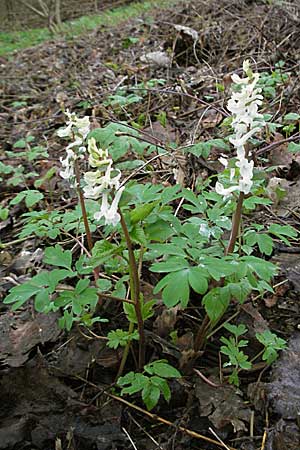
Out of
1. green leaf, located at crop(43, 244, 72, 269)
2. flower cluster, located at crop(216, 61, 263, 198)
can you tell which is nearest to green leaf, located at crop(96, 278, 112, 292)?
green leaf, located at crop(43, 244, 72, 269)

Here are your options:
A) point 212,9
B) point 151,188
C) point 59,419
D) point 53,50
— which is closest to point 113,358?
point 59,419

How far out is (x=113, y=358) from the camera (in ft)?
6.02

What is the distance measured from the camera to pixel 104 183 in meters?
1.40

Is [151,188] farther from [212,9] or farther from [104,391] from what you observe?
[212,9]

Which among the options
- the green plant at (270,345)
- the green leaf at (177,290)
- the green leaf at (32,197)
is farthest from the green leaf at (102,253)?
the green leaf at (32,197)

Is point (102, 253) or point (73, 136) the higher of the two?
point (73, 136)

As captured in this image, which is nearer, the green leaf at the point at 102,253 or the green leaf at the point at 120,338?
the green leaf at the point at 102,253

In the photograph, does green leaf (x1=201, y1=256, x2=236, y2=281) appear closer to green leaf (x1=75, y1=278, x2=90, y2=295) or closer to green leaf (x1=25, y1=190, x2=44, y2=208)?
green leaf (x1=75, y1=278, x2=90, y2=295)

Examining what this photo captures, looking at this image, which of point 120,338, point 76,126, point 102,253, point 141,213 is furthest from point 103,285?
point 76,126

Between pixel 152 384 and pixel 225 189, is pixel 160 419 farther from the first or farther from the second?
pixel 225 189

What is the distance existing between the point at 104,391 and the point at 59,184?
188 cm

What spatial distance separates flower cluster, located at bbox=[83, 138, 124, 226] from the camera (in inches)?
55.1

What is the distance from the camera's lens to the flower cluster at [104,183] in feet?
4.59

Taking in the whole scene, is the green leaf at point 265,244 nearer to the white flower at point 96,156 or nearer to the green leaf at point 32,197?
the white flower at point 96,156
